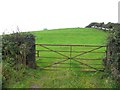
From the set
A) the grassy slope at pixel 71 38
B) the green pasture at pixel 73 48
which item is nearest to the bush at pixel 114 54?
the green pasture at pixel 73 48

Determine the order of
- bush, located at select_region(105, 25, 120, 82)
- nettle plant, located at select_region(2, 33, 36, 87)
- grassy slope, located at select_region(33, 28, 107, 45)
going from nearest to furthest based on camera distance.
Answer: bush, located at select_region(105, 25, 120, 82), nettle plant, located at select_region(2, 33, 36, 87), grassy slope, located at select_region(33, 28, 107, 45)

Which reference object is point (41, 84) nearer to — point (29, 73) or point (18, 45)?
point (29, 73)

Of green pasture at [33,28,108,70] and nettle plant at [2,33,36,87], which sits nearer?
nettle plant at [2,33,36,87]

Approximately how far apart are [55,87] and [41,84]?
0.96 meters

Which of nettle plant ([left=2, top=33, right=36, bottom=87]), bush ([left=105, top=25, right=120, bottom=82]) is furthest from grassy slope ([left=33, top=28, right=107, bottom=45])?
bush ([left=105, top=25, right=120, bottom=82])

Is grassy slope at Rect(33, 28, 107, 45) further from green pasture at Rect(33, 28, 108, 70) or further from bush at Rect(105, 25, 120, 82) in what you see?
bush at Rect(105, 25, 120, 82)

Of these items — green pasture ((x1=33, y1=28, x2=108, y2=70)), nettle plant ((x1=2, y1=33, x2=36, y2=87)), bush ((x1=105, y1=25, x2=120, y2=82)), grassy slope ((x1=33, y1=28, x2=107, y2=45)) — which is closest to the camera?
bush ((x1=105, y1=25, x2=120, y2=82))

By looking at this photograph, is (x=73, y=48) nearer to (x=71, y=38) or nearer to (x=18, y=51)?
(x=71, y=38)

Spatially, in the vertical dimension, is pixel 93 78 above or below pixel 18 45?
below

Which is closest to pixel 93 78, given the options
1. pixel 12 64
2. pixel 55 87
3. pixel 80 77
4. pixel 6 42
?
pixel 80 77

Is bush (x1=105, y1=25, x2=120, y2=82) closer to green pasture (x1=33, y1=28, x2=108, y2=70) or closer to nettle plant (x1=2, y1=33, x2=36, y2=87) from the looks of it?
green pasture (x1=33, y1=28, x2=108, y2=70)

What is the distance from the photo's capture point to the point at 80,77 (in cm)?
1279

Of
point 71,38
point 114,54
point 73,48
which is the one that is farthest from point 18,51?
point 71,38

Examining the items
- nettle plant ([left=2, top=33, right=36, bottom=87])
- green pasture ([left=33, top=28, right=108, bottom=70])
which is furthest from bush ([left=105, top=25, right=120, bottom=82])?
nettle plant ([left=2, top=33, right=36, bottom=87])
